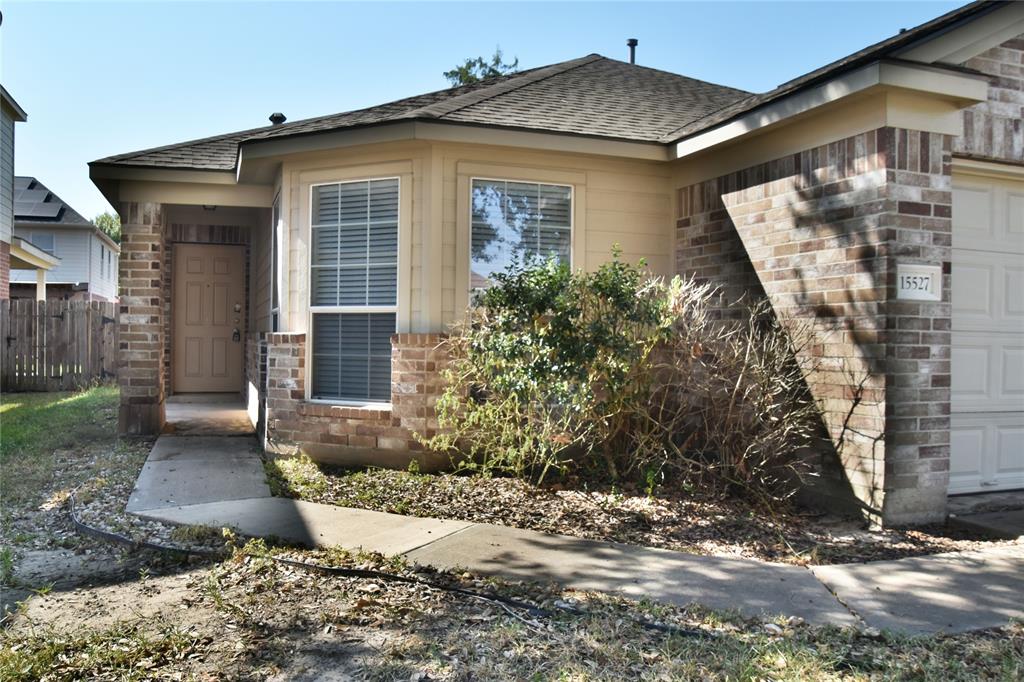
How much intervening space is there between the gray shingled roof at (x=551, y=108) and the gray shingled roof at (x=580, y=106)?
0.04ft

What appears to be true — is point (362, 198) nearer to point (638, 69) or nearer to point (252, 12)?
point (252, 12)

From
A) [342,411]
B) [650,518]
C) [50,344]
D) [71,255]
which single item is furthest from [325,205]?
[71,255]

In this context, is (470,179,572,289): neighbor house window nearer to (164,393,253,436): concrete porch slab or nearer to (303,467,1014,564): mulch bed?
(303,467,1014,564): mulch bed

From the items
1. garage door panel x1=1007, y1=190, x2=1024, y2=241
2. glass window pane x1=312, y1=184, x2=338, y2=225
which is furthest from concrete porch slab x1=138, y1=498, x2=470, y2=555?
garage door panel x1=1007, y1=190, x2=1024, y2=241

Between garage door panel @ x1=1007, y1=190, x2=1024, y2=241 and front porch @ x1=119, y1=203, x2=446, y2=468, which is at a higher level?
garage door panel @ x1=1007, y1=190, x2=1024, y2=241

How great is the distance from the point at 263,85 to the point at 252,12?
3.90 m

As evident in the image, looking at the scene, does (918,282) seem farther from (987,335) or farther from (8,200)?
(8,200)

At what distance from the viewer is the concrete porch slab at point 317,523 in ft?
16.3

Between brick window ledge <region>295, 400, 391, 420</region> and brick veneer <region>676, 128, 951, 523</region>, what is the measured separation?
3.87m

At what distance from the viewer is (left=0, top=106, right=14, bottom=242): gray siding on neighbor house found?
648 inches

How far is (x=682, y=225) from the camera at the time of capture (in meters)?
7.86

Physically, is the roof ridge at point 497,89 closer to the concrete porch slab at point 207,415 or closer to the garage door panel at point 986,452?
the concrete porch slab at point 207,415

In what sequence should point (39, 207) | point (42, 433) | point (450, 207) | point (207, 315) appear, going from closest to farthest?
point (450, 207)
point (42, 433)
point (207, 315)
point (39, 207)

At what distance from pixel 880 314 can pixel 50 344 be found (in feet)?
50.9
